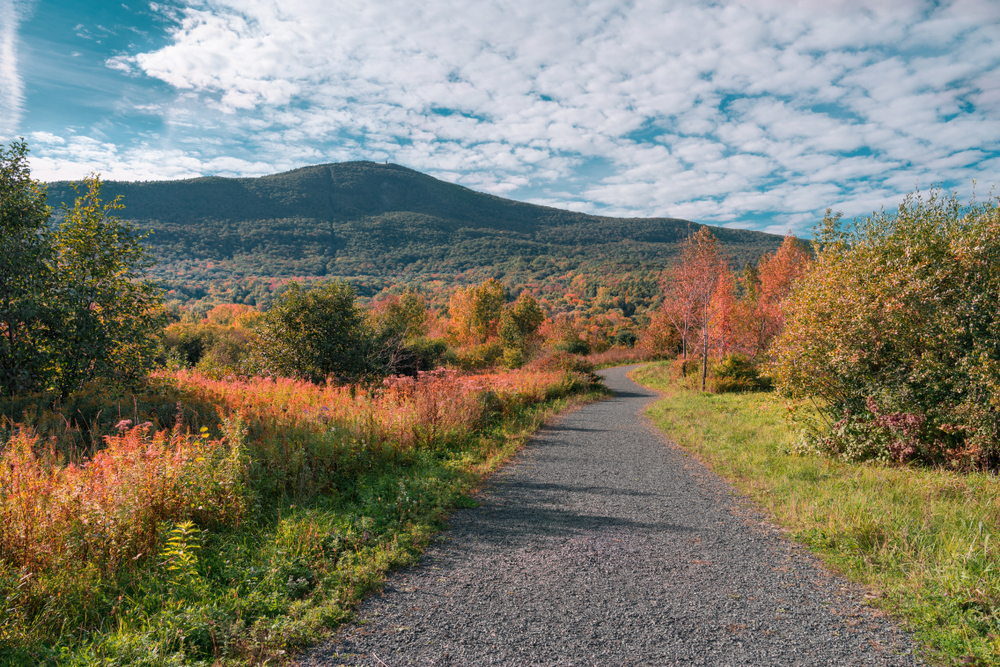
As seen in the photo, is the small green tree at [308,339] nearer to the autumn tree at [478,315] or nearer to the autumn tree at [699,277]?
the autumn tree at [699,277]

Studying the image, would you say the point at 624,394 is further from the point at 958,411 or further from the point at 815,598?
the point at 815,598

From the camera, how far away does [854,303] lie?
821 centimetres

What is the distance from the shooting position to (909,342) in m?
7.69

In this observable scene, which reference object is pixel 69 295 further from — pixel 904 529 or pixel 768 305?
pixel 768 305

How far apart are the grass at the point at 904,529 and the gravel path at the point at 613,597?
28 centimetres

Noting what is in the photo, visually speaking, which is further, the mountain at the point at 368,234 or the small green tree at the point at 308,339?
the mountain at the point at 368,234

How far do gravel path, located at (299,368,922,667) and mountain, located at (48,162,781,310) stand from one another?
4082 inches

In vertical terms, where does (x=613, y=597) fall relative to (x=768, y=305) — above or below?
below

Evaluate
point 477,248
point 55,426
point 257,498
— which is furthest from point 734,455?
point 477,248

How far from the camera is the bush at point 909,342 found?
6.97 metres

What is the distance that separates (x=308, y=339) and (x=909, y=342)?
13798 millimetres

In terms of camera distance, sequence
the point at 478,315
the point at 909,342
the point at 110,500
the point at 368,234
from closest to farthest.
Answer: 1. the point at 110,500
2. the point at 909,342
3. the point at 478,315
4. the point at 368,234

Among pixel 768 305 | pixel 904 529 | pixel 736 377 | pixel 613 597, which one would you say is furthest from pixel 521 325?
pixel 613 597

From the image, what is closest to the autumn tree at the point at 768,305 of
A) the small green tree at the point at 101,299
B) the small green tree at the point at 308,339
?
the small green tree at the point at 308,339
